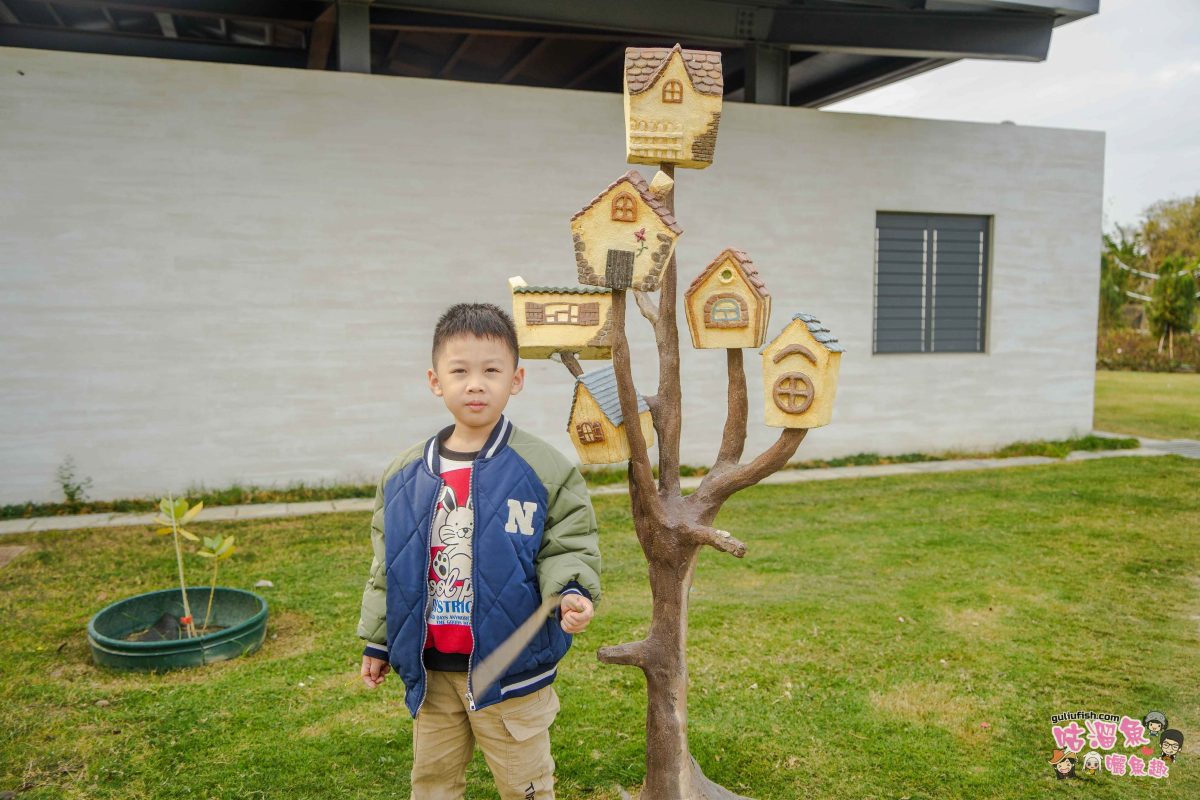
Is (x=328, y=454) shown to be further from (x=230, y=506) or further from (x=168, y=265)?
(x=168, y=265)

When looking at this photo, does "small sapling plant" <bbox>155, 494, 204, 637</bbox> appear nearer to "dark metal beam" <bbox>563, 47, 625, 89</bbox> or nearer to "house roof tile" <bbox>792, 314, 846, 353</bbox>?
"house roof tile" <bbox>792, 314, 846, 353</bbox>

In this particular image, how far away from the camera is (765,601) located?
473 cm

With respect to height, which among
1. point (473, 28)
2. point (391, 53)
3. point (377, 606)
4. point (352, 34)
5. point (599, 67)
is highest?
point (391, 53)

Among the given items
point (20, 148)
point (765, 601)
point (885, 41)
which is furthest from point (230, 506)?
point (885, 41)

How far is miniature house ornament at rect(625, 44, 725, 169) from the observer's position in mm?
2277

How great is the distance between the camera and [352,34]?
7.41 meters

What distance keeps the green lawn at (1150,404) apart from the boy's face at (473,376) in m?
11.5

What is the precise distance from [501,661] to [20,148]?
262 inches

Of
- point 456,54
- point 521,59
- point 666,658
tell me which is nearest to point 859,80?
point 521,59

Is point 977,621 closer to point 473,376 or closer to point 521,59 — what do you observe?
point 473,376

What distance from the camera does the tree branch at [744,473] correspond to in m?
2.34

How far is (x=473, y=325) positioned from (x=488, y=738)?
1072 millimetres

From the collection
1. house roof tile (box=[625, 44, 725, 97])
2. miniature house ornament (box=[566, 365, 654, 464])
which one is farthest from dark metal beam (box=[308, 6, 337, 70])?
miniature house ornament (box=[566, 365, 654, 464])

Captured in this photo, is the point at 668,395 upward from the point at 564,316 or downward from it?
downward
